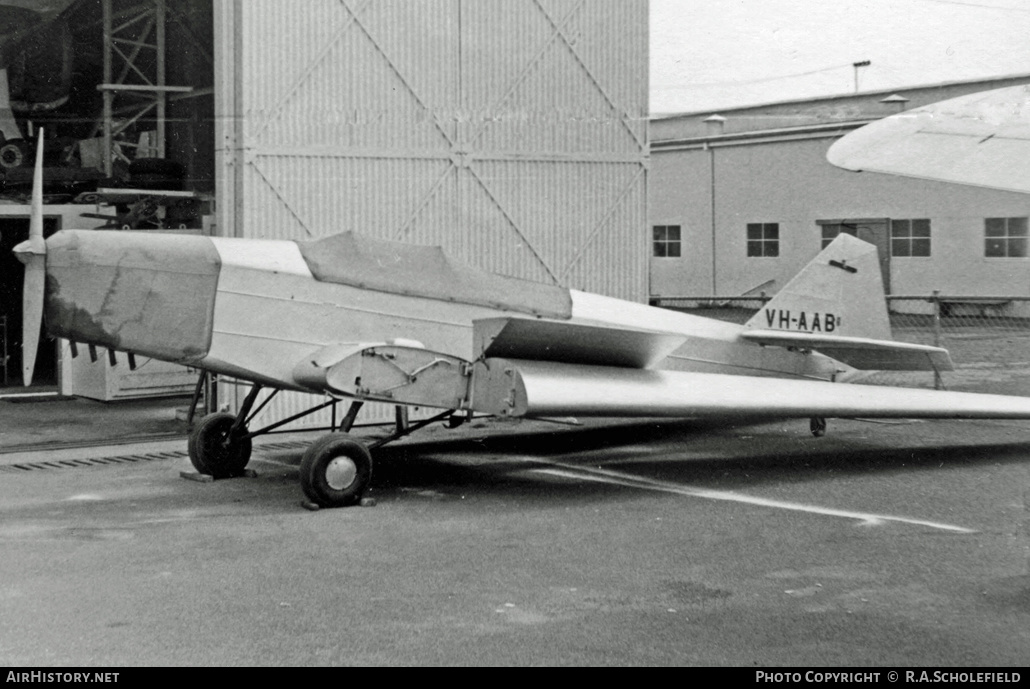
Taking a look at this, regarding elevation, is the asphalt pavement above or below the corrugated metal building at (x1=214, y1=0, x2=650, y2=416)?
below

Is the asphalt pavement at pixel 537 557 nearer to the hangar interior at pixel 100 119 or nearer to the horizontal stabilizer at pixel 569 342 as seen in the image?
the horizontal stabilizer at pixel 569 342

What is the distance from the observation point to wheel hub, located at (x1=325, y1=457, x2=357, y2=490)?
27.4 ft

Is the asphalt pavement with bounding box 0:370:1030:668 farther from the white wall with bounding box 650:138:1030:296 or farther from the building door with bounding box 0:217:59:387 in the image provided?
the white wall with bounding box 650:138:1030:296

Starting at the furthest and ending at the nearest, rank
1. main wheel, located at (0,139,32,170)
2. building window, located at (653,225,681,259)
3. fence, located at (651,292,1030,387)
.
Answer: building window, located at (653,225,681,259) → main wheel, located at (0,139,32,170) → fence, located at (651,292,1030,387)

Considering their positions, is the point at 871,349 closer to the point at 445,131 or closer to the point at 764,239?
the point at 445,131

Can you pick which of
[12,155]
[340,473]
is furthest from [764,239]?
[340,473]

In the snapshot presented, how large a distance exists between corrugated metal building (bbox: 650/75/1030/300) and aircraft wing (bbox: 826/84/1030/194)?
16821mm

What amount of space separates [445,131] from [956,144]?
8.33 m

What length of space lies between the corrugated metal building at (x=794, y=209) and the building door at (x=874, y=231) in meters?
0.03

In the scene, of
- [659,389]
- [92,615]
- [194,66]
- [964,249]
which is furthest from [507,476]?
[964,249]

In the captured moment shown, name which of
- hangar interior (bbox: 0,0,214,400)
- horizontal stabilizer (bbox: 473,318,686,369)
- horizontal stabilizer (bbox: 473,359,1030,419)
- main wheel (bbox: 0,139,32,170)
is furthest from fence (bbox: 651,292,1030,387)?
main wheel (bbox: 0,139,32,170)

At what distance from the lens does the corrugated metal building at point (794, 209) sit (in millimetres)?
23359
